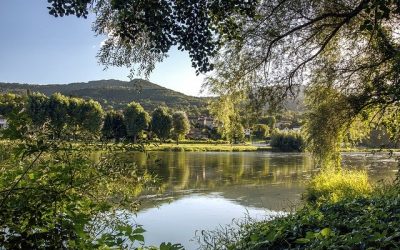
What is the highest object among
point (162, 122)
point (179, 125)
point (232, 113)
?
point (162, 122)

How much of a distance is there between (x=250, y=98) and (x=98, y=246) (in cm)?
956

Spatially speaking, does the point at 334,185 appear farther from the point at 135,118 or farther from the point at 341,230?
the point at 135,118

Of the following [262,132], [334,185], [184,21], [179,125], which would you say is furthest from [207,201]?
[262,132]

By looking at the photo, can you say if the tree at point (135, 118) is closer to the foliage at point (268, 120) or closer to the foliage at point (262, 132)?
the foliage at point (268, 120)

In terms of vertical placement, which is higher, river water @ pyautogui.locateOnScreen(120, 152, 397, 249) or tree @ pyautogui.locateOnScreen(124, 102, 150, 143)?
tree @ pyautogui.locateOnScreen(124, 102, 150, 143)

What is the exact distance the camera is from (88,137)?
165 inches

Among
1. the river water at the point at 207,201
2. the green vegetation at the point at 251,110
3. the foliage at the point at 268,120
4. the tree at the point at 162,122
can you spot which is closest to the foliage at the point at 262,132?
the foliage at the point at 268,120

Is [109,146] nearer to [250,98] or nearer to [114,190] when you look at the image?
[114,190]

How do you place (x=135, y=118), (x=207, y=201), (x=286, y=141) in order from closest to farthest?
(x=207, y=201), (x=286, y=141), (x=135, y=118)

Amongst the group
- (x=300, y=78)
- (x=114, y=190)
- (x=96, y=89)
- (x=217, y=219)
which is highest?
(x=96, y=89)

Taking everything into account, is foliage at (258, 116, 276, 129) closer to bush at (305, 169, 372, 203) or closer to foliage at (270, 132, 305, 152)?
bush at (305, 169, 372, 203)

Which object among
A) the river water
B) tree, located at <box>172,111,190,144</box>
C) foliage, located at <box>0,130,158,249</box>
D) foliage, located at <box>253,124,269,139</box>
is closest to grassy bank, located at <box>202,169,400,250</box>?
foliage, located at <box>0,130,158,249</box>

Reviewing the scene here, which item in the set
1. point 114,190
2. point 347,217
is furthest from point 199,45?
point 347,217

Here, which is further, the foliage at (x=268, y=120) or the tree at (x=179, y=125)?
the tree at (x=179, y=125)
